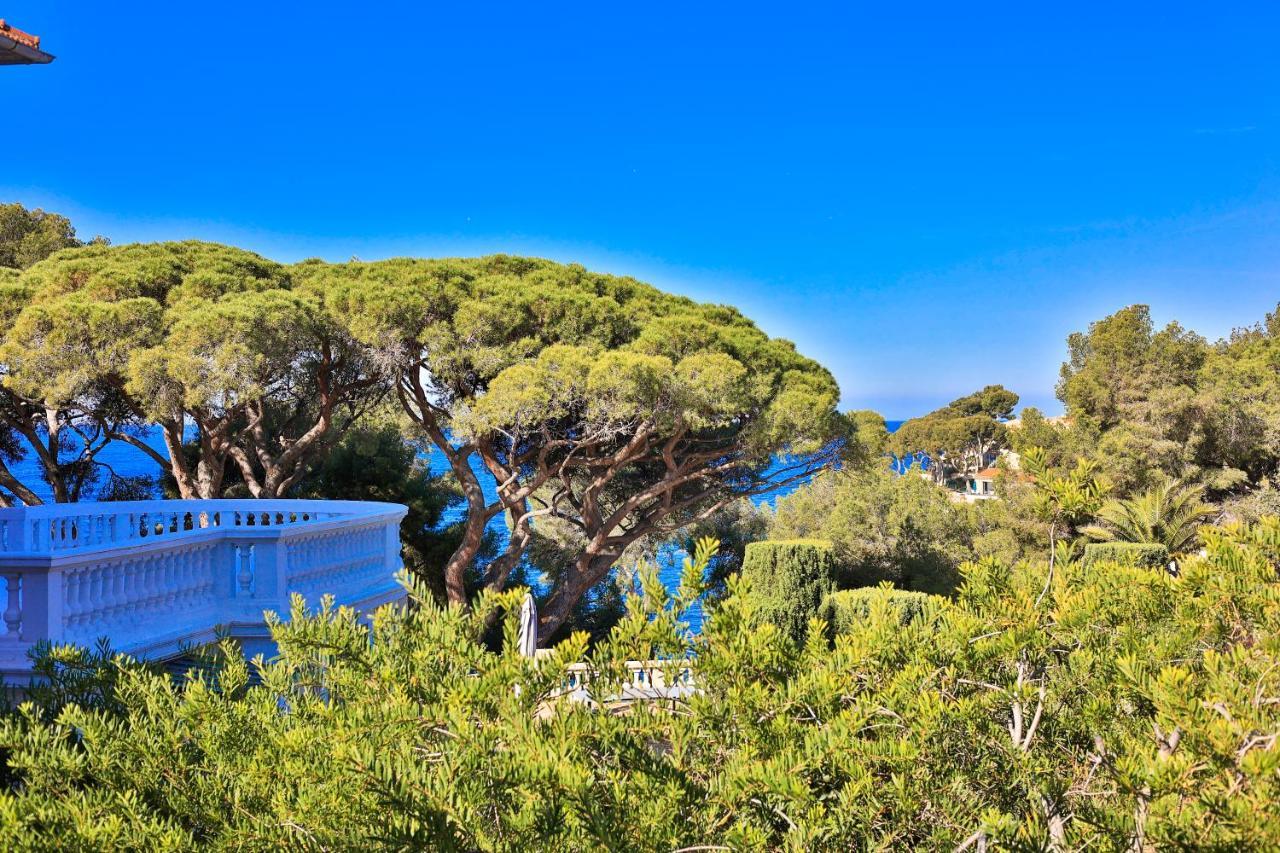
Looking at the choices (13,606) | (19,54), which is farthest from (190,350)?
(13,606)

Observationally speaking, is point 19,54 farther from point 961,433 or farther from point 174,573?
point 961,433

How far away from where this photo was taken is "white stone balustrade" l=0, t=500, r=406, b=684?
4672mm

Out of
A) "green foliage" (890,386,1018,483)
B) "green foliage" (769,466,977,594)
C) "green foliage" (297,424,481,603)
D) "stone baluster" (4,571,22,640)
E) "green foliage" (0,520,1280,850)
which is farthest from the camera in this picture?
"green foliage" (890,386,1018,483)

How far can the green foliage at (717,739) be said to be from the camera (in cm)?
172

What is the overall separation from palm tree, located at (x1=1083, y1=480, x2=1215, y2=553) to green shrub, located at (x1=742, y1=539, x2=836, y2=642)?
21.1ft

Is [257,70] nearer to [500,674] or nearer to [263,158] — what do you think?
[263,158]

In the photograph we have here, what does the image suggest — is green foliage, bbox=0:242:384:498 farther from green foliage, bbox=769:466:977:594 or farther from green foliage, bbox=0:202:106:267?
green foliage, bbox=769:466:977:594

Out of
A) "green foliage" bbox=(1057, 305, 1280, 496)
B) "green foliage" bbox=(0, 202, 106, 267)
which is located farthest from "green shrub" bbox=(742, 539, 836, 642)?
"green foliage" bbox=(0, 202, 106, 267)

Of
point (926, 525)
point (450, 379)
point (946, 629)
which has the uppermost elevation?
point (450, 379)

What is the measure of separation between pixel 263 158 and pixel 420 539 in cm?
1105

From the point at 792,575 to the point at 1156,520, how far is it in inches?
332

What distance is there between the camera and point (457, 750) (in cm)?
183

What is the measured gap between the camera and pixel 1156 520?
693 inches

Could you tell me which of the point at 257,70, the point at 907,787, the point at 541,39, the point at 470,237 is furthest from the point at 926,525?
the point at 907,787
